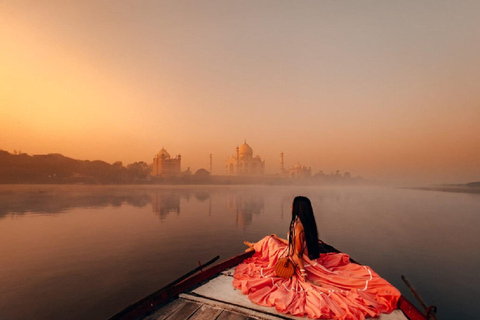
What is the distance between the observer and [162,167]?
9194 cm

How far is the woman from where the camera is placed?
3137 mm

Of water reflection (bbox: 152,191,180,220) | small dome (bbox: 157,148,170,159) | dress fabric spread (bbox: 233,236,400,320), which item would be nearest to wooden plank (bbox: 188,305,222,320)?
dress fabric spread (bbox: 233,236,400,320)

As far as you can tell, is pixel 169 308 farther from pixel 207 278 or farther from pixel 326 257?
pixel 326 257

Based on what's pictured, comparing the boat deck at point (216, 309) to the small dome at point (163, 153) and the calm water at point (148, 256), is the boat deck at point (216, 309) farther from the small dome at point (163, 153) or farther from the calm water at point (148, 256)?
the small dome at point (163, 153)

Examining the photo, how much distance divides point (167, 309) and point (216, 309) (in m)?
0.57

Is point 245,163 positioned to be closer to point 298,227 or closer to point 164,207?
point 164,207

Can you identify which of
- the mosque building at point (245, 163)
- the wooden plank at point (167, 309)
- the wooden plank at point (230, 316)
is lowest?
the wooden plank at point (230, 316)

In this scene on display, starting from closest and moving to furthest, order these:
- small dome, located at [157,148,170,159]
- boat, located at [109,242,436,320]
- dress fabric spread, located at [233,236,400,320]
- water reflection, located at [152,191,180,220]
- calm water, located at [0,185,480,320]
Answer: boat, located at [109,242,436,320] → dress fabric spread, located at [233,236,400,320] → calm water, located at [0,185,480,320] → water reflection, located at [152,191,180,220] → small dome, located at [157,148,170,159]

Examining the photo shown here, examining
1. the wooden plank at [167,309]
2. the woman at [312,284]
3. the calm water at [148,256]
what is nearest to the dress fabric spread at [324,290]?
the woman at [312,284]

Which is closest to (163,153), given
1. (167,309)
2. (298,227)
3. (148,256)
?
(148,256)

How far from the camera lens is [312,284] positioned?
361 centimetres

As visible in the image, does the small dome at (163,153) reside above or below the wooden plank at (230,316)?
above

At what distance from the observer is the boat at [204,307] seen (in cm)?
295

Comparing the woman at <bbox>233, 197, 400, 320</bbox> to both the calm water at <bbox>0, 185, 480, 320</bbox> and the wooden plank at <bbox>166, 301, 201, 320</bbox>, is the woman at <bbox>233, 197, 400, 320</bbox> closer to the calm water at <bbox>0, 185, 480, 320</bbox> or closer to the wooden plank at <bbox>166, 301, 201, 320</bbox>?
the wooden plank at <bbox>166, 301, 201, 320</bbox>
